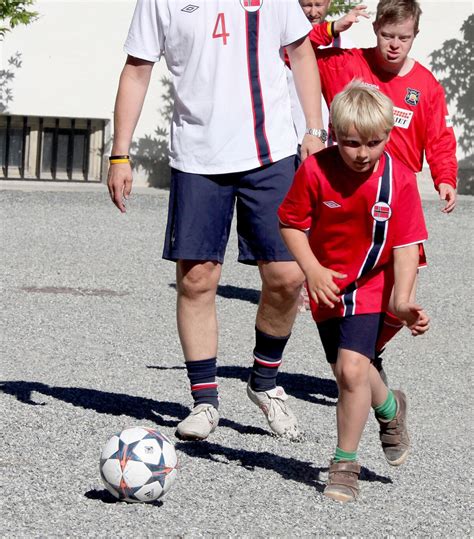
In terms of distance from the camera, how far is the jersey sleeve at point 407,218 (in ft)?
14.1

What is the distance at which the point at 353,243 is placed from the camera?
4316 mm

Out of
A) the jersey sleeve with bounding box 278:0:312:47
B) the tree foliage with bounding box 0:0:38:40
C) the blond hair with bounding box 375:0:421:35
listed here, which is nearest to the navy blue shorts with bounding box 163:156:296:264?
the jersey sleeve with bounding box 278:0:312:47

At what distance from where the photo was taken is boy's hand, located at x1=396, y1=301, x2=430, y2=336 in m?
4.02

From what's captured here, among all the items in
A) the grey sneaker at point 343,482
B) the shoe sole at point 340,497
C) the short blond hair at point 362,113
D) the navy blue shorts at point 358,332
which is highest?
the short blond hair at point 362,113

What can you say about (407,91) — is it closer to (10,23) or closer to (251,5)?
(251,5)

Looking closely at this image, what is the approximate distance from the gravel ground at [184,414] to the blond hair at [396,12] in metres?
1.76

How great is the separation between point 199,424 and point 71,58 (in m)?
17.0

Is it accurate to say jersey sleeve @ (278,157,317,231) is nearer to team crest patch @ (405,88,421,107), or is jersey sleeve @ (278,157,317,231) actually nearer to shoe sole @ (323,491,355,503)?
Result: shoe sole @ (323,491,355,503)

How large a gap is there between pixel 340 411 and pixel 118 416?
1.25 m

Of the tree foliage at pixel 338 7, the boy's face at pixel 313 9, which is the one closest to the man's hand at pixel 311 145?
the boy's face at pixel 313 9

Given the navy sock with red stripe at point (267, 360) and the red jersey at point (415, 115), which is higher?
the red jersey at point (415, 115)

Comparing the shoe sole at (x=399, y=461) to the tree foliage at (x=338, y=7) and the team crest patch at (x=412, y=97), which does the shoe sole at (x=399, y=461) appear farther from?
the tree foliage at (x=338, y=7)

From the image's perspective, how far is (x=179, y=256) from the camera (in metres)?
5.01

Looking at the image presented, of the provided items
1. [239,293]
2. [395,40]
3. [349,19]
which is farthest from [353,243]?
[239,293]
